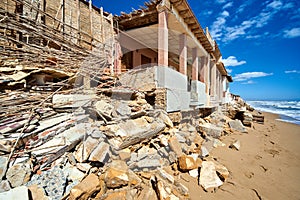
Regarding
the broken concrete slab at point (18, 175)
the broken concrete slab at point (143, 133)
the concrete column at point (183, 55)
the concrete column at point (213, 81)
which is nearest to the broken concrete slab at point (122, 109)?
the broken concrete slab at point (143, 133)

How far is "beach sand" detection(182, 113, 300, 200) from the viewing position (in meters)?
2.70

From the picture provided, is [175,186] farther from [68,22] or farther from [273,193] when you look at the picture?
[68,22]

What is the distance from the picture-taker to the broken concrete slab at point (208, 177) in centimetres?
276

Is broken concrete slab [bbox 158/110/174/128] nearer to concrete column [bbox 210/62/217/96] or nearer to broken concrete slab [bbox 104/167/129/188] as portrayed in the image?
broken concrete slab [bbox 104/167/129/188]

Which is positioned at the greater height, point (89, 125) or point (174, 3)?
point (174, 3)

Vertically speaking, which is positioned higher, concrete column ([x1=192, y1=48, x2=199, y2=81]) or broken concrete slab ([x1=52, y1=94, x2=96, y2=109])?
concrete column ([x1=192, y1=48, x2=199, y2=81])

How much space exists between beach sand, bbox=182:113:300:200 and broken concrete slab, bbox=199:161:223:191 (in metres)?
0.10

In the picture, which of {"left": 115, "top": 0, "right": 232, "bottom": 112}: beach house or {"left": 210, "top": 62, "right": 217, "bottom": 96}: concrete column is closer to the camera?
{"left": 115, "top": 0, "right": 232, "bottom": 112}: beach house

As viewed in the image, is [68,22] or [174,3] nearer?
[174,3]

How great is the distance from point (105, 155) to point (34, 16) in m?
5.18

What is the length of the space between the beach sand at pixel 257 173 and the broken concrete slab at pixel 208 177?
97 millimetres

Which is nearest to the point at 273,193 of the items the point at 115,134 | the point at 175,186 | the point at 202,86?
the point at 175,186

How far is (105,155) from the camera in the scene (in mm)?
2430

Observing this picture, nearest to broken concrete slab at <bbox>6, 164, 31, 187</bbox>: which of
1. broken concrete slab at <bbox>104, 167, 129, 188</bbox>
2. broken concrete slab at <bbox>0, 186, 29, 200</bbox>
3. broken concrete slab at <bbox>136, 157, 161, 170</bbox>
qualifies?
broken concrete slab at <bbox>0, 186, 29, 200</bbox>
